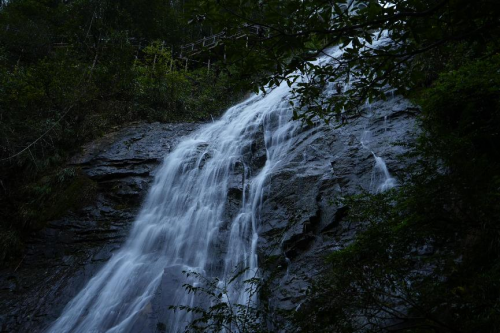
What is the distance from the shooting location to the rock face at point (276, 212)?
591cm

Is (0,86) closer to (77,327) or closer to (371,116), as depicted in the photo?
(77,327)

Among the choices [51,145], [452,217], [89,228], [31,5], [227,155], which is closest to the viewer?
[452,217]

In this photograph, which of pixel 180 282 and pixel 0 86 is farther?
pixel 0 86

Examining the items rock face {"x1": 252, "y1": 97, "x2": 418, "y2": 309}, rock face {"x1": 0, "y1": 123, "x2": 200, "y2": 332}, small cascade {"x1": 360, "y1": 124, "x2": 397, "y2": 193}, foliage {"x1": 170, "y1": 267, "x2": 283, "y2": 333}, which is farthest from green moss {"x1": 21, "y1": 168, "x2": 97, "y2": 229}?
small cascade {"x1": 360, "y1": 124, "x2": 397, "y2": 193}

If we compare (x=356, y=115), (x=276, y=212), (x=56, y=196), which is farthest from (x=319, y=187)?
(x=56, y=196)

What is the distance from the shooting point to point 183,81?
14.9 meters

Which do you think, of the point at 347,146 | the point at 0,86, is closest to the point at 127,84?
the point at 0,86

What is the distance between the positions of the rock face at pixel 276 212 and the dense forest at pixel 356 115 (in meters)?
0.62

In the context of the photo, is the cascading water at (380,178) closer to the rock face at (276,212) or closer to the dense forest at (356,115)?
the rock face at (276,212)

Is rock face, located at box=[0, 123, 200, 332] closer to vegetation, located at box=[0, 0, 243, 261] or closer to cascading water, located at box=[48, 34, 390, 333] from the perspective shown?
cascading water, located at box=[48, 34, 390, 333]

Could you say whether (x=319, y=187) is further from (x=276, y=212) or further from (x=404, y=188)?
(x=404, y=188)

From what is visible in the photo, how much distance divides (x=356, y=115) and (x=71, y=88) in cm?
1046

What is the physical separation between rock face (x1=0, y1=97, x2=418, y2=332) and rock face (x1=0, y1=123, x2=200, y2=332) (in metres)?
0.02

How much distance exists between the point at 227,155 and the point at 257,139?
3.47ft
